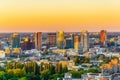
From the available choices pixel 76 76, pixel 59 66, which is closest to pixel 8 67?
pixel 59 66

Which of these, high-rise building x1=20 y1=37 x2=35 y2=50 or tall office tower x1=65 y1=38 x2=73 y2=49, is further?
high-rise building x1=20 y1=37 x2=35 y2=50

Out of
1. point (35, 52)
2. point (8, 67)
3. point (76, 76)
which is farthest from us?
point (35, 52)

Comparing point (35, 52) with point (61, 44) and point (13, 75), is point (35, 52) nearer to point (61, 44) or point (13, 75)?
point (61, 44)

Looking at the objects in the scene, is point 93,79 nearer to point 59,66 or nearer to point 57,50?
point 59,66

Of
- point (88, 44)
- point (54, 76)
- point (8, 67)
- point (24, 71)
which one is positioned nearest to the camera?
point (54, 76)

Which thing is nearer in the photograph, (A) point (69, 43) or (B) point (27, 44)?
(A) point (69, 43)

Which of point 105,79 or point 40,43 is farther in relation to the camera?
point 40,43

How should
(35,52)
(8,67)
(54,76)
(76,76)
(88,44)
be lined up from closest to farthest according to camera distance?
(76,76) < (54,76) < (8,67) < (88,44) < (35,52)

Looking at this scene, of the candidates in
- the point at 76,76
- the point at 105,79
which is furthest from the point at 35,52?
the point at 105,79

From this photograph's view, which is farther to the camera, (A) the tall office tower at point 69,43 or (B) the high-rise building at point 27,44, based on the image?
(B) the high-rise building at point 27,44
